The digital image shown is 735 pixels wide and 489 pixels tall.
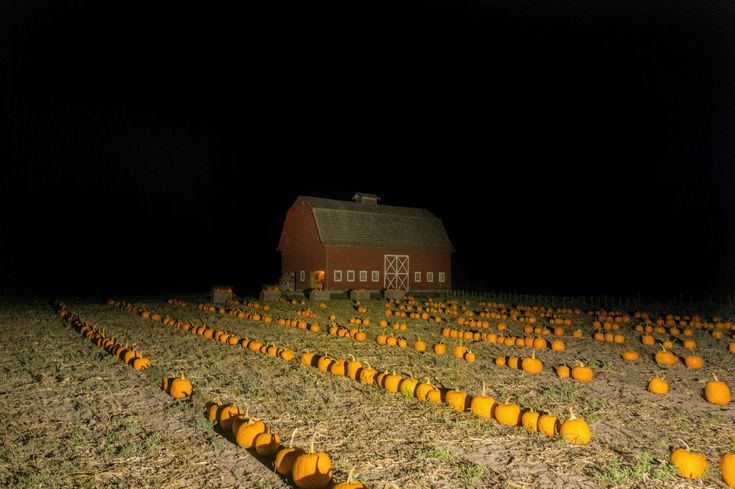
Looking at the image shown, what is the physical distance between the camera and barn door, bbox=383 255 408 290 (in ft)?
116

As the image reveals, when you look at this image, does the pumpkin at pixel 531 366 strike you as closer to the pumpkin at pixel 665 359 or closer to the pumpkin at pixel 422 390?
the pumpkin at pixel 665 359

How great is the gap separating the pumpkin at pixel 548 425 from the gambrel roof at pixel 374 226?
88.3ft

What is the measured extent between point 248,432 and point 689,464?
475 cm

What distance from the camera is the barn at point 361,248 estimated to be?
110 feet

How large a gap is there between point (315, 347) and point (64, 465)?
8.05 meters

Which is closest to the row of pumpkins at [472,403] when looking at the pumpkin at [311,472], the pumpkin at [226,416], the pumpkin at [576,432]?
the pumpkin at [576,432]

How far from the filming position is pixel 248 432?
5875 millimetres

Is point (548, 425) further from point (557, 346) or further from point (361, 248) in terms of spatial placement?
point (361, 248)

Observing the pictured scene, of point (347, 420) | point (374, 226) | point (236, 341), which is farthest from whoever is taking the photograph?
point (374, 226)

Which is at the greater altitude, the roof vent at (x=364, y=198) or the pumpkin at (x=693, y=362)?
the roof vent at (x=364, y=198)

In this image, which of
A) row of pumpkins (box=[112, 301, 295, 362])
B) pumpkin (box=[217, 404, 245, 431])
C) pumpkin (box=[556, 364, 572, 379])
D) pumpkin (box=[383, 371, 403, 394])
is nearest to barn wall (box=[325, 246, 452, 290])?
row of pumpkins (box=[112, 301, 295, 362])

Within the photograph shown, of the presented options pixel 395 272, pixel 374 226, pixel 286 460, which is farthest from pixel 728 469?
pixel 374 226

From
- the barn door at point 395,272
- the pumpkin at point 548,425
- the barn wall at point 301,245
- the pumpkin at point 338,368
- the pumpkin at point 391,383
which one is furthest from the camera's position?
the barn door at point 395,272

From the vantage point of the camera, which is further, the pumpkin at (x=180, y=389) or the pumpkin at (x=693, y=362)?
the pumpkin at (x=693, y=362)
